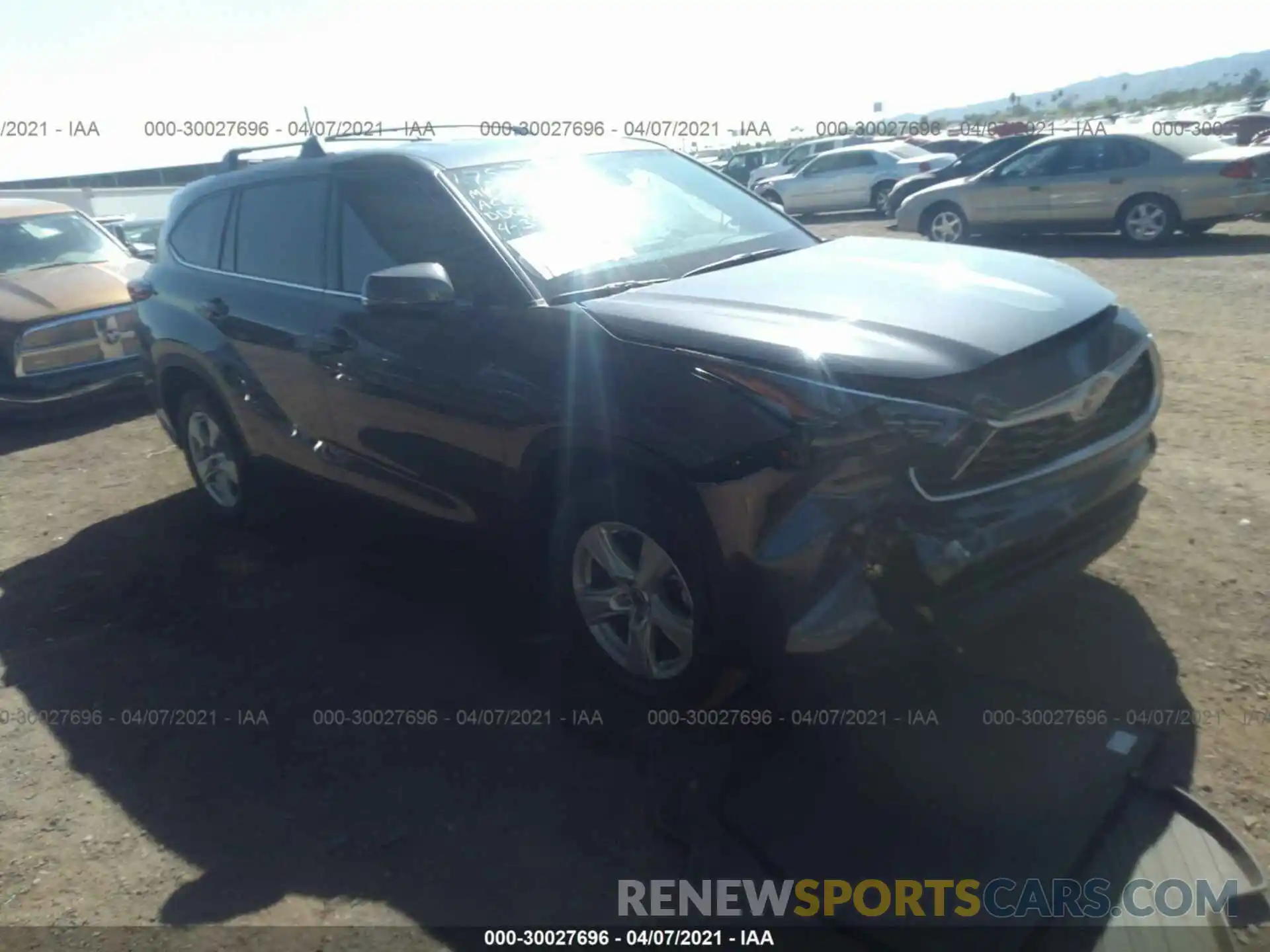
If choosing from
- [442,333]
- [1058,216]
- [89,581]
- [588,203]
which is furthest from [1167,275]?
[89,581]

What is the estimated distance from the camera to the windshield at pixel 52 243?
8773 mm

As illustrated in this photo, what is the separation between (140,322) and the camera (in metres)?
5.68

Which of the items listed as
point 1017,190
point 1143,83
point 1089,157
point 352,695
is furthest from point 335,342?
point 1143,83

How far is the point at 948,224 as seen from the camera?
14.6m

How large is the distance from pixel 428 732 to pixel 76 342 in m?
6.01

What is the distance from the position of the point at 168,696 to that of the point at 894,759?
8.85 feet

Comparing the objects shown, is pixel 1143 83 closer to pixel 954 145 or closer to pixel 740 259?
pixel 954 145

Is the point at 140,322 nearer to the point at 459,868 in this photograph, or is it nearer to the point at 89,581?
the point at 89,581

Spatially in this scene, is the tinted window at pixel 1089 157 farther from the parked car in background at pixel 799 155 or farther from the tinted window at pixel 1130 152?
the parked car in background at pixel 799 155

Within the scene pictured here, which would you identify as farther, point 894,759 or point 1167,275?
point 1167,275

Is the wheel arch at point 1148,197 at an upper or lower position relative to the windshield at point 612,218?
lower

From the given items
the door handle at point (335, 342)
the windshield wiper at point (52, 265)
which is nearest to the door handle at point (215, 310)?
the door handle at point (335, 342)

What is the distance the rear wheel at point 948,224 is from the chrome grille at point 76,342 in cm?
1048

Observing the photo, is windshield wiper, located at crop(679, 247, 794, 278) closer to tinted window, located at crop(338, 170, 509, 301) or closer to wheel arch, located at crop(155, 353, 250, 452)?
tinted window, located at crop(338, 170, 509, 301)
